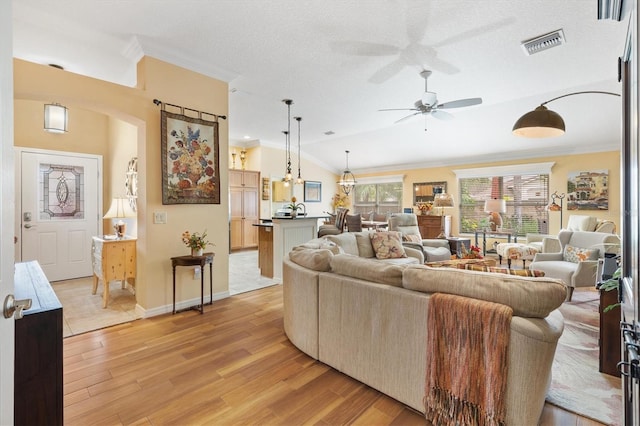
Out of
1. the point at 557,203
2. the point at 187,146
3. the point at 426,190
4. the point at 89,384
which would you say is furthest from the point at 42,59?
the point at 557,203

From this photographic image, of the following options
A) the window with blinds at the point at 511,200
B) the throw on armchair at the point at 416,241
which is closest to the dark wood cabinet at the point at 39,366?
the throw on armchair at the point at 416,241

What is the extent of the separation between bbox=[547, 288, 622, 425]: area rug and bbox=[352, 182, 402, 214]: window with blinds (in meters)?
6.68

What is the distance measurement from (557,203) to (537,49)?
4735mm

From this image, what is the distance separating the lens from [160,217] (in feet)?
11.6

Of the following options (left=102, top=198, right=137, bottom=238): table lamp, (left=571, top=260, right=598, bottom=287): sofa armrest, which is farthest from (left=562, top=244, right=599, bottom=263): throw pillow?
(left=102, top=198, right=137, bottom=238): table lamp

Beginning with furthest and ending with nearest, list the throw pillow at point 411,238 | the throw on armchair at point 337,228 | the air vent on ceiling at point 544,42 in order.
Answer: the throw on armchair at point 337,228
the throw pillow at point 411,238
the air vent on ceiling at point 544,42

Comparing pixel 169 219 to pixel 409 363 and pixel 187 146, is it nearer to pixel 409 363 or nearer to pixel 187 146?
pixel 187 146

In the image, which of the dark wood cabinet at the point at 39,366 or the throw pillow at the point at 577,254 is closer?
the dark wood cabinet at the point at 39,366

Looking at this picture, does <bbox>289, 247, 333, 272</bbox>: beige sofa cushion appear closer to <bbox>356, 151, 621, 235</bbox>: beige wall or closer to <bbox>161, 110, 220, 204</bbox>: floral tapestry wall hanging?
<bbox>161, 110, 220, 204</bbox>: floral tapestry wall hanging

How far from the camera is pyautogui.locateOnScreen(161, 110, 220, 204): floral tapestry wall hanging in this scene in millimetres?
3535

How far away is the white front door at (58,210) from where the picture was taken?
4.64m

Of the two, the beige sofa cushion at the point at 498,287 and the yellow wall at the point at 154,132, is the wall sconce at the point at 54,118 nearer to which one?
the yellow wall at the point at 154,132

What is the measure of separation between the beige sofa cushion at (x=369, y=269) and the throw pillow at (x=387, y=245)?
2.31m

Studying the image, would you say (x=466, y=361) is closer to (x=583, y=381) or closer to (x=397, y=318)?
(x=397, y=318)
